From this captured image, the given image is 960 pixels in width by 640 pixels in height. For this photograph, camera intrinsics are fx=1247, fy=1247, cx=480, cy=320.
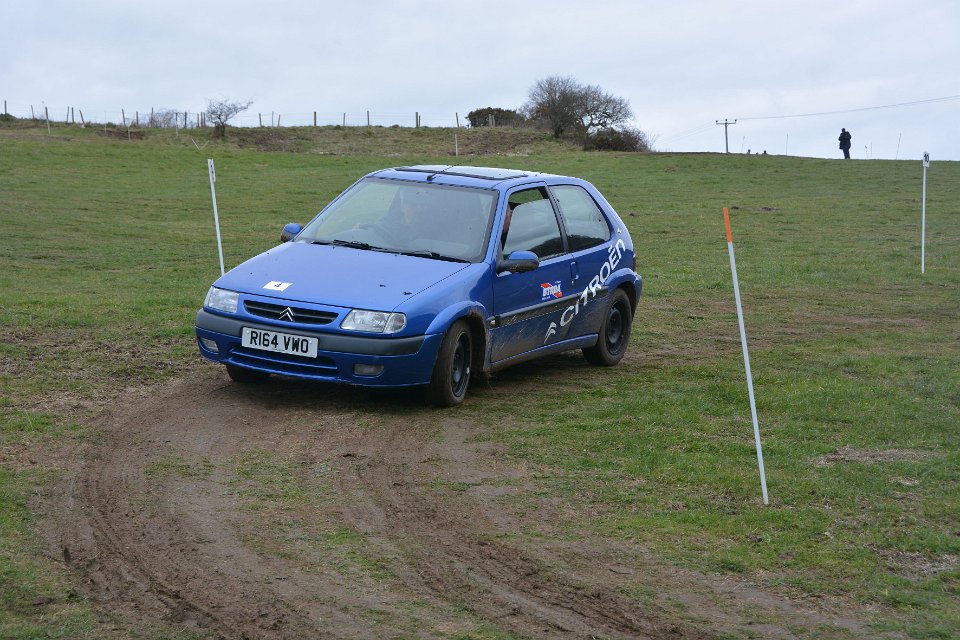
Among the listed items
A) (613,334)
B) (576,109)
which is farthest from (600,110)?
(613,334)

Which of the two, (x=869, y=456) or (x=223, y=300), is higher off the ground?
(x=223, y=300)

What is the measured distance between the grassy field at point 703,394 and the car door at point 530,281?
18.9 inches

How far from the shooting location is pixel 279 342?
343 inches

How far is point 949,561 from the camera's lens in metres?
6.08

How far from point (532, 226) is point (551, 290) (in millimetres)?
550

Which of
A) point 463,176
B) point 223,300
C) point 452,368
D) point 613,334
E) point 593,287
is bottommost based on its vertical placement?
point 613,334

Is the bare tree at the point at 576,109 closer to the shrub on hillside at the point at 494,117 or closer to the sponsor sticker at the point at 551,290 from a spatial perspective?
the shrub on hillside at the point at 494,117

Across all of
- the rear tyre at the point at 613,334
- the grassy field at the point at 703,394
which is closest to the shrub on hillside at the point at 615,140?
the grassy field at the point at 703,394

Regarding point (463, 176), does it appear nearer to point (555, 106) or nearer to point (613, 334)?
point (613, 334)

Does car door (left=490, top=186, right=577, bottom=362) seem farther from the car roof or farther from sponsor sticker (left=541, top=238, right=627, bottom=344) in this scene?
the car roof

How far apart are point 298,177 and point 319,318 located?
3173 centimetres

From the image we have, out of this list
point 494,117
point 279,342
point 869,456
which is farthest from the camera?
point 494,117

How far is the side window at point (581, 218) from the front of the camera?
1076 cm

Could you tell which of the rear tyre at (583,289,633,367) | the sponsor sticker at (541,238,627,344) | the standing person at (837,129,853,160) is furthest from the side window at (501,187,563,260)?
the standing person at (837,129,853,160)
